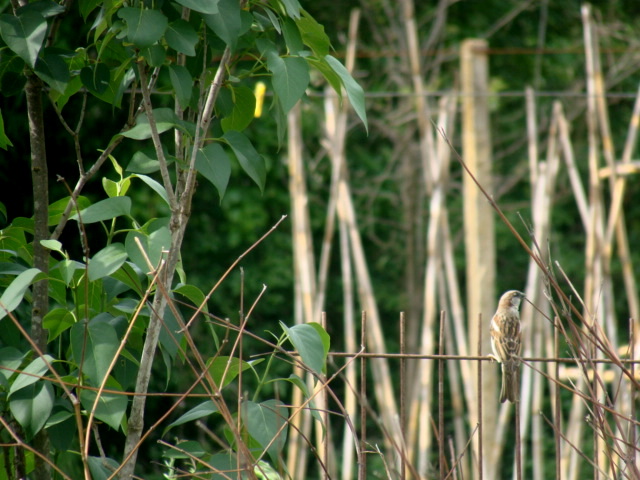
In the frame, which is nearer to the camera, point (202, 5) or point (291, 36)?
point (202, 5)

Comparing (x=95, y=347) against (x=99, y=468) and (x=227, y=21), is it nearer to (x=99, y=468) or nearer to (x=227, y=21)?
(x=99, y=468)

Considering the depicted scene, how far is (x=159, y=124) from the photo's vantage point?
125 centimetres

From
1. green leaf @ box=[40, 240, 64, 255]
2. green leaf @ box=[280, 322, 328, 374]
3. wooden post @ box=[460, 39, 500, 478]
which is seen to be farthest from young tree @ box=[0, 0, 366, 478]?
wooden post @ box=[460, 39, 500, 478]

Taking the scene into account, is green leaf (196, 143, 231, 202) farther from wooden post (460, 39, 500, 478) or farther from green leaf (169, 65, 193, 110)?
wooden post (460, 39, 500, 478)

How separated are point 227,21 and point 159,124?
0.19m

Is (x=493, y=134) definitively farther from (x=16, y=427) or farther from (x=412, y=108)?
(x=16, y=427)

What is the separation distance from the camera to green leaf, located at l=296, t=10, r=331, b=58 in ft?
4.42

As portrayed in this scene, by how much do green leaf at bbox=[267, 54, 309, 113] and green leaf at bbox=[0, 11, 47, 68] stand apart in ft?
1.07

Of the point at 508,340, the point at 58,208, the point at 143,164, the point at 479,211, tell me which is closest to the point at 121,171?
the point at 143,164

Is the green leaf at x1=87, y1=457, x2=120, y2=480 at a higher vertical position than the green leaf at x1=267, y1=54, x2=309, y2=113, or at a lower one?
lower

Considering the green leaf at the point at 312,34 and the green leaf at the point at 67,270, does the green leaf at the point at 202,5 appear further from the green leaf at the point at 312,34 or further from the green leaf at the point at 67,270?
the green leaf at the point at 67,270

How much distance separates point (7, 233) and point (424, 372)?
13.4 ft

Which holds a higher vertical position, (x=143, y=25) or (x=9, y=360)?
(x=143, y=25)

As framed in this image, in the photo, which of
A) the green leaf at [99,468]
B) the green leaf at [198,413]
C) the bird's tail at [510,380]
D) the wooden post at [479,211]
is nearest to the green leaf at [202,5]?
the green leaf at [198,413]
